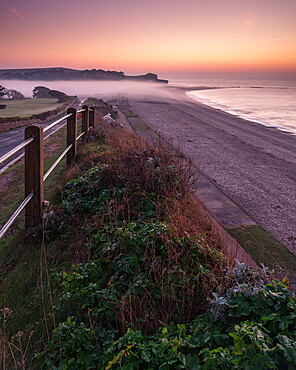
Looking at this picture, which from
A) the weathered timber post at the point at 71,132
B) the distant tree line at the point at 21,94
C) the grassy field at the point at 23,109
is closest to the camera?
the weathered timber post at the point at 71,132

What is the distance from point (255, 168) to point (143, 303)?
22.4ft

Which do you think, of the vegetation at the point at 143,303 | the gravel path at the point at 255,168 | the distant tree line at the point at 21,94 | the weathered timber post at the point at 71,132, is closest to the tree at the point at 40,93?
the distant tree line at the point at 21,94

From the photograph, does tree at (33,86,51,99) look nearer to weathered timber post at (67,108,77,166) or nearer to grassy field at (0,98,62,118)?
grassy field at (0,98,62,118)

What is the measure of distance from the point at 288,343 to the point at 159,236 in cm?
158

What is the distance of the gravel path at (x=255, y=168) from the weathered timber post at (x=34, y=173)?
2.96 meters

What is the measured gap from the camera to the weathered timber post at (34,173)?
3973mm

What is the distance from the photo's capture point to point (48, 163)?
9.45m

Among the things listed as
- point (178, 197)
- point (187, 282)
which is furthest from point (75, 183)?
point (187, 282)

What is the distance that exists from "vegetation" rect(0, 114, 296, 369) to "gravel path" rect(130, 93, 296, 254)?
39.9 inches

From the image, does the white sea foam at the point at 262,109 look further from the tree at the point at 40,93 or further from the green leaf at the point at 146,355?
the tree at the point at 40,93

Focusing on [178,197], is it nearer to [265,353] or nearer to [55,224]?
[55,224]

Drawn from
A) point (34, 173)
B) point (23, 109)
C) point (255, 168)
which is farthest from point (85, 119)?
point (23, 109)

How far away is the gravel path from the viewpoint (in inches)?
214

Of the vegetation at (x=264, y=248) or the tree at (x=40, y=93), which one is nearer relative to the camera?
the vegetation at (x=264, y=248)
